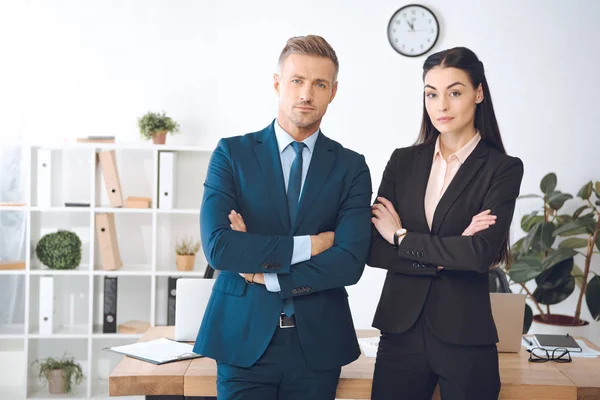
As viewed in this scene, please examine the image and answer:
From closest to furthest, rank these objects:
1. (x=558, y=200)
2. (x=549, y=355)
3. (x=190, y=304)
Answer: (x=190, y=304) < (x=549, y=355) < (x=558, y=200)

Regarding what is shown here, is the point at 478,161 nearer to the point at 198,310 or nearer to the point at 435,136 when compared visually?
the point at 435,136

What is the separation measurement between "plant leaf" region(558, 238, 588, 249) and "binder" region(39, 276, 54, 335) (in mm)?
3233

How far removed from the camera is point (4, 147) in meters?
4.72

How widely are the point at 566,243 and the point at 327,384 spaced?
2.92 m

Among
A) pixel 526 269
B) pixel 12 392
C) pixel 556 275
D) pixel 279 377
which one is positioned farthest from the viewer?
pixel 12 392

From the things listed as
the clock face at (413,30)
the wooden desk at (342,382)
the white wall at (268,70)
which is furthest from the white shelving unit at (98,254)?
the wooden desk at (342,382)

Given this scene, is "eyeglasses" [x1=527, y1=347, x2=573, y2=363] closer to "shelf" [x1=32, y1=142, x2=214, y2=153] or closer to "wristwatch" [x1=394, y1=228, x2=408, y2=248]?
"wristwatch" [x1=394, y1=228, x2=408, y2=248]

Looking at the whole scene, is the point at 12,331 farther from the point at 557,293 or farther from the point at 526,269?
the point at 557,293

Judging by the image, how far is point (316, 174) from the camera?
6.99ft

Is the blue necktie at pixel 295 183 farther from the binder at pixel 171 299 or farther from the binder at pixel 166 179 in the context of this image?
the binder at pixel 171 299

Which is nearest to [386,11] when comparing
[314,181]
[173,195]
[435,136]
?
[173,195]

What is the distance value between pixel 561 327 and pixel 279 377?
3.24m

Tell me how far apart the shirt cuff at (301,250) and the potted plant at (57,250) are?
287 cm

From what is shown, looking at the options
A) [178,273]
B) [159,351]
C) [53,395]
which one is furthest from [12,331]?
[159,351]
